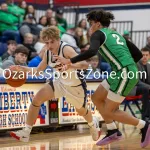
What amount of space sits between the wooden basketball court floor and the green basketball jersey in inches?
57.9

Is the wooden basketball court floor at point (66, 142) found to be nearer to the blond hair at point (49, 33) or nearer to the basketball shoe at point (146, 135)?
the basketball shoe at point (146, 135)

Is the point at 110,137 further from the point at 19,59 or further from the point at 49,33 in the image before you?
the point at 19,59

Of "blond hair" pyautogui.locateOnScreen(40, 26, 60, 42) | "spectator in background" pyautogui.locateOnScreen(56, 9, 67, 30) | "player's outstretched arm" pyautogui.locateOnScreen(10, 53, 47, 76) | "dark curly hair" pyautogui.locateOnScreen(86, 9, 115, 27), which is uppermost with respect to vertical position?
"dark curly hair" pyautogui.locateOnScreen(86, 9, 115, 27)

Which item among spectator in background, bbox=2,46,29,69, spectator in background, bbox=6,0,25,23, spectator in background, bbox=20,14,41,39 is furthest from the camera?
spectator in background, bbox=6,0,25,23

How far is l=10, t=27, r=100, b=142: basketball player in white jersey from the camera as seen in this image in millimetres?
7762

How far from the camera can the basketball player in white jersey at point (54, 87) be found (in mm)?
7762

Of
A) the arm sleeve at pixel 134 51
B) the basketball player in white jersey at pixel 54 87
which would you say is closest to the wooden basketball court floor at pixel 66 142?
the basketball player in white jersey at pixel 54 87

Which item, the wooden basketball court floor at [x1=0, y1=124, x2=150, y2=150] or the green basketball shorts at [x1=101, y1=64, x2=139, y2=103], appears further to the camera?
the wooden basketball court floor at [x1=0, y1=124, x2=150, y2=150]

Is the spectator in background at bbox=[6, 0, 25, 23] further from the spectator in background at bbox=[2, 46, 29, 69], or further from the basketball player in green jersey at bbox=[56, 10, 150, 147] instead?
the basketball player in green jersey at bbox=[56, 10, 150, 147]

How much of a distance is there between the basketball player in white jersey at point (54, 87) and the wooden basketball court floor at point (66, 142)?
240 mm

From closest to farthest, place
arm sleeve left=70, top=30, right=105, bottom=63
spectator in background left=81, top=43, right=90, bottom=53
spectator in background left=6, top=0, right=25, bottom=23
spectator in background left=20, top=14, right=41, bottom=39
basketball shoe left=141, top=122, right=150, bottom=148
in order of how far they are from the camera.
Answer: arm sleeve left=70, top=30, right=105, bottom=63 → basketball shoe left=141, top=122, right=150, bottom=148 → spectator in background left=20, top=14, right=41, bottom=39 → spectator in background left=81, top=43, right=90, bottom=53 → spectator in background left=6, top=0, right=25, bottom=23

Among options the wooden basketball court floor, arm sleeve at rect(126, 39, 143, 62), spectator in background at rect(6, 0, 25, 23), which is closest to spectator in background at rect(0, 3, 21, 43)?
spectator in background at rect(6, 0, 25, 23)

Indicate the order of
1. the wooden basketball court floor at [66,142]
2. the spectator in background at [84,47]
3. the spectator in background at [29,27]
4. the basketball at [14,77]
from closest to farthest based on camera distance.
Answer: the wooden basketball court floor at [66,142] < the basketball at [14,77] < the spectator in background at [29,27] < the spectator in background at [84,47]

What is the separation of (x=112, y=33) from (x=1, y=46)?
675 centimetres
